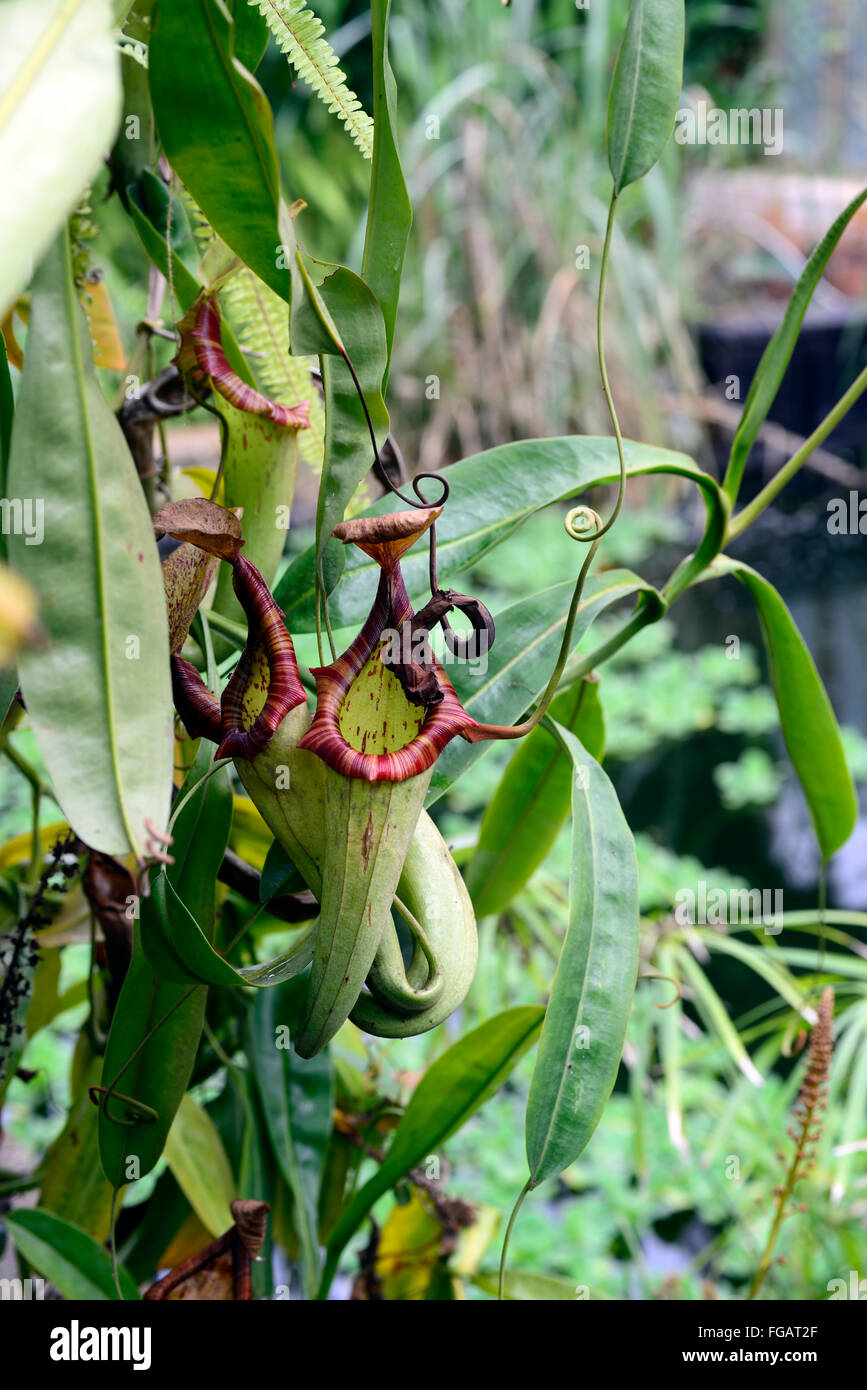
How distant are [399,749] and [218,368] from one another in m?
0.21

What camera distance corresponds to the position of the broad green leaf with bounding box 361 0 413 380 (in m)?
0.37

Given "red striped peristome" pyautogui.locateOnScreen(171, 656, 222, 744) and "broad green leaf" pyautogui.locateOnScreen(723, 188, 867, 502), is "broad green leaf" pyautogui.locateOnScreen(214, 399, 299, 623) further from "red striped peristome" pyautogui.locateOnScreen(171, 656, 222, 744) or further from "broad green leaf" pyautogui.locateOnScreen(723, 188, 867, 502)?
"broad green leaf" pyautogui.locateOnScreen(723, 188, 867, 502)

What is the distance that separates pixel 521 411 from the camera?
3621 mm

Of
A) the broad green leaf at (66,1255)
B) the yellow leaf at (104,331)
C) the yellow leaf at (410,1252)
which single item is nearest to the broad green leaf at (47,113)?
the yellow leaf at (104,331)

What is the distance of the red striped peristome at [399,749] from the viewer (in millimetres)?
385

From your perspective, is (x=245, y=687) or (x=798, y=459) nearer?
(x=245, y=687)

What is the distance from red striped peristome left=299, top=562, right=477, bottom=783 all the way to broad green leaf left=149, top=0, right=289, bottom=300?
0.40ft

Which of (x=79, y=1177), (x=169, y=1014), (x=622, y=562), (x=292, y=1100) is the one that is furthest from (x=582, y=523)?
(x=622, y=562)

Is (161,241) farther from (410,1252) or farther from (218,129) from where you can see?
(410,1252)

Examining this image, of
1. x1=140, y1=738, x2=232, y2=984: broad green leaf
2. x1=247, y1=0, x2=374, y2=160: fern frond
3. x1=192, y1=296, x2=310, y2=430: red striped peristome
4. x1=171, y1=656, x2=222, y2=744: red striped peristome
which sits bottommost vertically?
x1=140, y1=738, x2=232, y2=984: broad green leaf

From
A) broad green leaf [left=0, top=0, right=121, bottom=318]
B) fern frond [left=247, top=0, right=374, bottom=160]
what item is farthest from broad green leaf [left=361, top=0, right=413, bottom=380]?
broad green leaf [left=0, top=0, right=121, bottom=318]

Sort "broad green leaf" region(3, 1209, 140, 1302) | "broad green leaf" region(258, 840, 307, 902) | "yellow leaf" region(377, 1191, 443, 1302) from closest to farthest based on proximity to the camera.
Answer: "broad green leaf" region(258, 840, 307, 902)
"broad green leaf" region(3, 1209, 140, 1302)
"yellow leaf" region(377, 1191, 443, 1302)

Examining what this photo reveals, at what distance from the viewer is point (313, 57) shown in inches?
15.6
